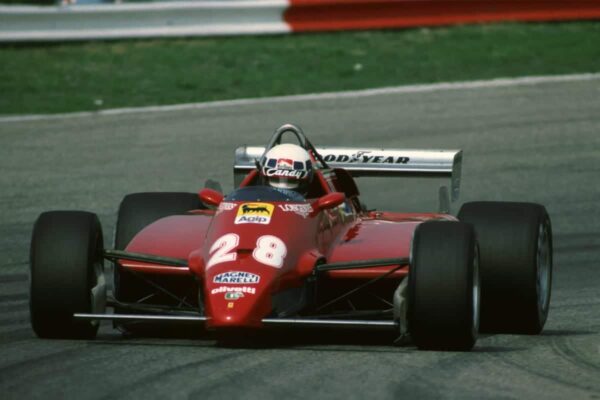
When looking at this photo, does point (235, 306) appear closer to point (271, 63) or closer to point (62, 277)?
point (62, 277)

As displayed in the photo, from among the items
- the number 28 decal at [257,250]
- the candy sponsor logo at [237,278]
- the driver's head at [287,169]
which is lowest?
the candy sponsor logo at [237,278]

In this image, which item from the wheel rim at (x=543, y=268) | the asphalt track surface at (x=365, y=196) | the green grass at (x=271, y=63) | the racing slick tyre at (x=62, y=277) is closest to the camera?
the asphalt track surface at (x=365, y=196)

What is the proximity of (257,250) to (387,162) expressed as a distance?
119 inches

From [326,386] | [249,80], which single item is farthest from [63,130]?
[326,386]

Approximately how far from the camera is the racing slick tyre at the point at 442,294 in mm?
8789

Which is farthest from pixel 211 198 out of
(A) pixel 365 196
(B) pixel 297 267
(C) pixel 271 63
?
(C) pixel 271 63

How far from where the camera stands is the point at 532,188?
15750 millimetres

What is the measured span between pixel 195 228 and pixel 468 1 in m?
12.0

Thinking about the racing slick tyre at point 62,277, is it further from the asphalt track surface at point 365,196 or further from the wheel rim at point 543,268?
the wheel rim at point 543,268

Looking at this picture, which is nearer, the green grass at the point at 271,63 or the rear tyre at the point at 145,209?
the rear tyre at the point at 145,209

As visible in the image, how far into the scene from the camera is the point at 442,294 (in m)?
8.80

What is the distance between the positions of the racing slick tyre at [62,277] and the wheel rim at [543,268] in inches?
111

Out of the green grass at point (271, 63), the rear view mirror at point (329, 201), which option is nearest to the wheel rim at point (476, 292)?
the rear view mirror at point (329, 201)

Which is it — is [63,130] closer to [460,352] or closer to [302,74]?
[302,74]
